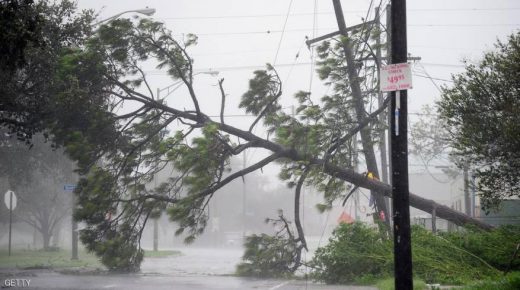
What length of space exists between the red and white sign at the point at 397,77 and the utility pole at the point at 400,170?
0.39 ft

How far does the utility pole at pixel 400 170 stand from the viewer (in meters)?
8.44

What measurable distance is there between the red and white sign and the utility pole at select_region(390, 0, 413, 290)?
12cm

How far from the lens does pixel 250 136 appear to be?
17.6m

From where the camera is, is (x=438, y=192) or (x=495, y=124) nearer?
(x=495, y=124)

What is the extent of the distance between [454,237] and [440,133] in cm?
3791

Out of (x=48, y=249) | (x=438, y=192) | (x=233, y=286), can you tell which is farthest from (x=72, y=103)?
(x=438, y=192)

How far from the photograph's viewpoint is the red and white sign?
8648 mm

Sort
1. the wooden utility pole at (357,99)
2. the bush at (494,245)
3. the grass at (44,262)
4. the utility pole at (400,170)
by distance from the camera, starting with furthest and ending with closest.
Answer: the grass at (44,262) → the wooden utility pole at (357,99) → the bush at (494,245) → the utility pole at (400,170)

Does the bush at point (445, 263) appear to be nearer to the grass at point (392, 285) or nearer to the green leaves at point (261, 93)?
the grass at point (392, 285)

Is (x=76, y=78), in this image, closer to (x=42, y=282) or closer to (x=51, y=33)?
(x=51, y=33)

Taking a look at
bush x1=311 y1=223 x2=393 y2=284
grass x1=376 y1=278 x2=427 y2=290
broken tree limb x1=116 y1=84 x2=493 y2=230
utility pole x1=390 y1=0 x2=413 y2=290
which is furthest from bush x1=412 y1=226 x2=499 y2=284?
utility pole x1=390 y1=0 x2=413 y2=290

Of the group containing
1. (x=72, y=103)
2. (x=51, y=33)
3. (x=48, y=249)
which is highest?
(x=51, y=33)

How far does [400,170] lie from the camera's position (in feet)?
28.2

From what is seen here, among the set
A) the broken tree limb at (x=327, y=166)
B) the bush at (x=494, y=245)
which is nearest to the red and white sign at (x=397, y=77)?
the bush at (x=494, y=245)
